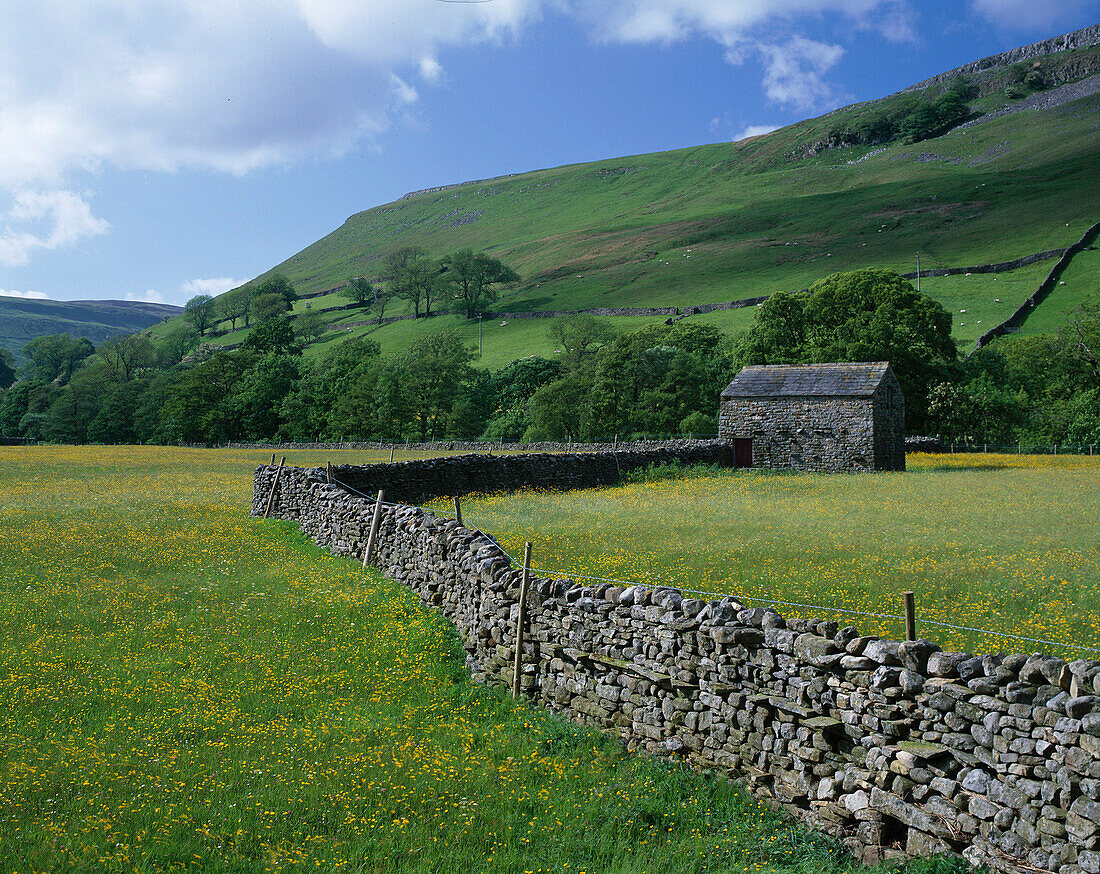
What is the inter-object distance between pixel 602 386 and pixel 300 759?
60.0 metres

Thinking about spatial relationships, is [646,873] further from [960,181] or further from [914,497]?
[960,181]

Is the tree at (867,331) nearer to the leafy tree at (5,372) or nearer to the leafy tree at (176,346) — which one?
the leafy tree at (176,346)

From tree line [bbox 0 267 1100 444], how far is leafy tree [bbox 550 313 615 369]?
0.79 ft

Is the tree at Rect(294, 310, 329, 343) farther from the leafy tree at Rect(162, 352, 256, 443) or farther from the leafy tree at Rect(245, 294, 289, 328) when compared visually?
the leafy tree at Rect(162, 352, 256, 443)

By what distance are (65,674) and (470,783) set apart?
5662 millimetres

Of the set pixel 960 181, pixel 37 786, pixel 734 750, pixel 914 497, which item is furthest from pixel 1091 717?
pixel 960 181

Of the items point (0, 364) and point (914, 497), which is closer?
point (914, 497)

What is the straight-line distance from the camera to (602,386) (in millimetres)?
66438

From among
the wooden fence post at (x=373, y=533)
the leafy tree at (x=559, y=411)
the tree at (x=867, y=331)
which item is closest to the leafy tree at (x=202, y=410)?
the leafy tree at (x=559, y=411)

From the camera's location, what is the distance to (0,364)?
164 m

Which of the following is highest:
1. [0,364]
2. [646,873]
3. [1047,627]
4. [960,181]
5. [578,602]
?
[960,181]

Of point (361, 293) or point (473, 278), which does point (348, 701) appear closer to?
point (473, 278)

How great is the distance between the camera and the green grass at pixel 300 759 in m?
5.95

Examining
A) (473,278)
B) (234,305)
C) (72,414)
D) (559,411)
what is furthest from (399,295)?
(559,411)
